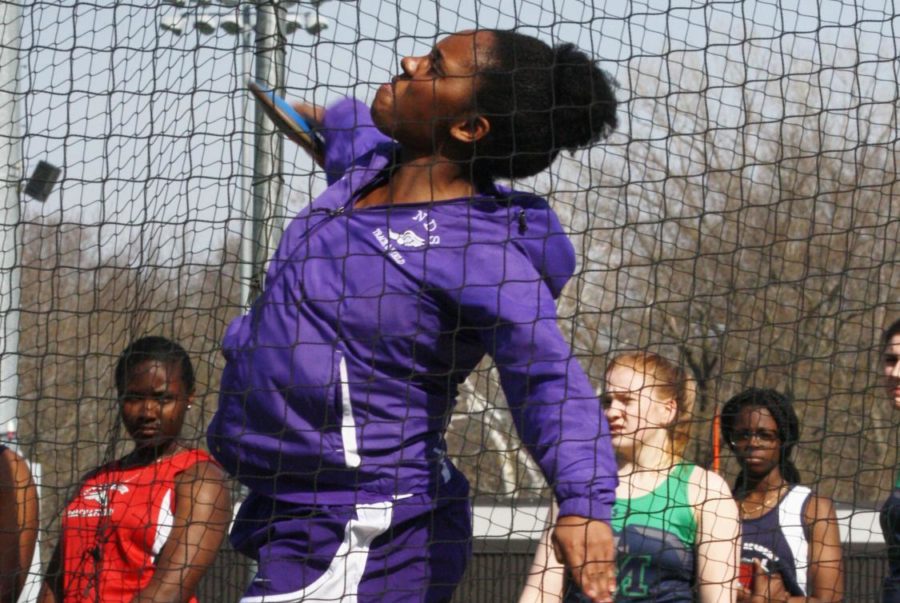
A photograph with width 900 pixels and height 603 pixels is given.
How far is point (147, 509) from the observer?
3.35m

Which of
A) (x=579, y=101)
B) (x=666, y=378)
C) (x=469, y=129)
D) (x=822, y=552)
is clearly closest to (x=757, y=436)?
(x=822, y=552)

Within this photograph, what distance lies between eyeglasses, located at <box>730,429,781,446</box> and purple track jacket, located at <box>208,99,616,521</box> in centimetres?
110

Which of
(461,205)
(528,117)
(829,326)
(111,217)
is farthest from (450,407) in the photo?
(829,326)

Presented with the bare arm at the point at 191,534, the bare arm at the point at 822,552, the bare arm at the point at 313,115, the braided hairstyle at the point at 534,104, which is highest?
the bare arm at the point at 313,115

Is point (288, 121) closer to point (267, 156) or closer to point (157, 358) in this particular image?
point (267, 156)

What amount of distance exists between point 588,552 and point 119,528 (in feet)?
4.66

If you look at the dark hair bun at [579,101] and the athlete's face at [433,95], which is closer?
the athlete's face at [433,95]

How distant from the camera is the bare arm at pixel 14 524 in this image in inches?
130

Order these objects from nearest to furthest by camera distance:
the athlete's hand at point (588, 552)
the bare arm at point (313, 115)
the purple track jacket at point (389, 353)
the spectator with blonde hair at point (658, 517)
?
the athlete's hand at point (588, 552)
the purple track jacket at point (389, 353)
the bare arm at point (313, 115)
the spectator with blonde hair at point (658, 517)

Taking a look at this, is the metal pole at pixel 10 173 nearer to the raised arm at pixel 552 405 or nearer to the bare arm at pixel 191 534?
the bare arm at pixel 191 534

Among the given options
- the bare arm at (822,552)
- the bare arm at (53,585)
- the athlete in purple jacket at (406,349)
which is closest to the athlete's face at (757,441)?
the bare arm at (822,552)

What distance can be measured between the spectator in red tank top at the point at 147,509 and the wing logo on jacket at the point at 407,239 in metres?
0.86

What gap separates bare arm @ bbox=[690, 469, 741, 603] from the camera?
10.4 ft

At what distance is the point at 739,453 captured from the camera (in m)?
3.54
